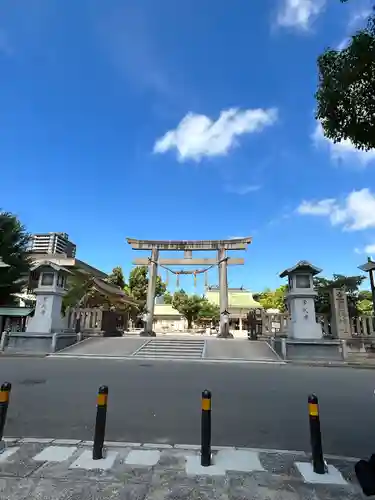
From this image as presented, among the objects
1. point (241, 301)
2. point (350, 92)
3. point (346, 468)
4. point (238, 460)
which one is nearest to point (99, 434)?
point (238, 460)

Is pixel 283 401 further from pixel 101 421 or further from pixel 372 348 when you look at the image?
pixel 372 348

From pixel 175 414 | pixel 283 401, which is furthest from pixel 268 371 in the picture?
pixel 175 414

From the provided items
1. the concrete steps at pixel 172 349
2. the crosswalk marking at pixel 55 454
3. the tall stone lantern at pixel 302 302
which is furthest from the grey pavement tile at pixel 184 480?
the tall stone lantern at pixel 302 302

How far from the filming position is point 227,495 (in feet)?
9.44

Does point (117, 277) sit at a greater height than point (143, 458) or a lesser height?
greater

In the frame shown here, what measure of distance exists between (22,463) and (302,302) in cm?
1231

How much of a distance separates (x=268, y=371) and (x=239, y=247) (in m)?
11.9

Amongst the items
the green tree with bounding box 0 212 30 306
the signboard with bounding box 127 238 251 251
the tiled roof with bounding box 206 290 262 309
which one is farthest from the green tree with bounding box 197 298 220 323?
the green tree with bounding box 0 212 30 306

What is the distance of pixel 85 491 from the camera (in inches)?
Result: 114

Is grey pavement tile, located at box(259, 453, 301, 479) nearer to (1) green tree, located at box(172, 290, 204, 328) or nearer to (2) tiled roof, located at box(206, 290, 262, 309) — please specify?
(1) green tree, located at box(172, 290, 204, 328)

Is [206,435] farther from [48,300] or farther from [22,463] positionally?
[48,300]

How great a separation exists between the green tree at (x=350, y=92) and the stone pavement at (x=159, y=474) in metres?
4.16

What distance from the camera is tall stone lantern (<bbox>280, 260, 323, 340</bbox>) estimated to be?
13.5 metres

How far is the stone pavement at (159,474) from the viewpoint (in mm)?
2889
